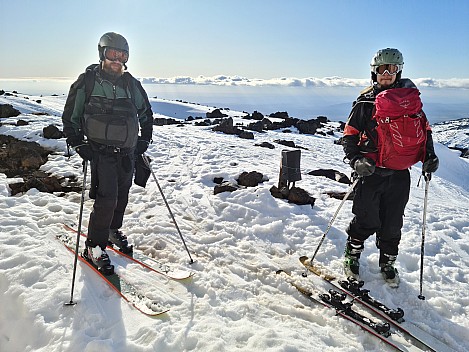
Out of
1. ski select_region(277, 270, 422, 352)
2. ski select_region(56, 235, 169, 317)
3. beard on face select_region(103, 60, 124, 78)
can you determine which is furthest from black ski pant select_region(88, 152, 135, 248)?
ski select_region(277, 270, 422, 352)

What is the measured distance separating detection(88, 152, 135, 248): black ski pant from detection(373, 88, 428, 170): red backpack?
3301 millimetres

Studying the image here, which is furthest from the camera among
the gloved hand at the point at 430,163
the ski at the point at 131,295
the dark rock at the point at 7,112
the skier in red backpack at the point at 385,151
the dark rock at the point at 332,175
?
the dark rock at the point at 7,112

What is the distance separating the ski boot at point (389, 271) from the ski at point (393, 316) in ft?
1.59

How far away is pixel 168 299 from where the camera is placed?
13.4ft

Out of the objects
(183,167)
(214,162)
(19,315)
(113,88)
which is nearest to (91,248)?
(19,315)

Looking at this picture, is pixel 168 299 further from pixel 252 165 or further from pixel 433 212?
pixel 252 165

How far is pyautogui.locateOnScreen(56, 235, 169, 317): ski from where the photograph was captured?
380cm

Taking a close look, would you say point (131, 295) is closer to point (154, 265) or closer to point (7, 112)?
point (154, 265)

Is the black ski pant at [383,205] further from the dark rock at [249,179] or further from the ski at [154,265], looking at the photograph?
the dark rock at [249,179]

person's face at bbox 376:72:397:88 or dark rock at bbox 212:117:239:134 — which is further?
dark rock at bbox 212:117:239:134

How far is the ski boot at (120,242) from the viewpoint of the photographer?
5.16 m

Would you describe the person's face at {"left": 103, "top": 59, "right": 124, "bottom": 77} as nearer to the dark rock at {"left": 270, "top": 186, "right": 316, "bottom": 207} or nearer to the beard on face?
the beard on face

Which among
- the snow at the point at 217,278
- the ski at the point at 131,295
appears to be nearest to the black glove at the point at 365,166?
the snow at the point at 217,278

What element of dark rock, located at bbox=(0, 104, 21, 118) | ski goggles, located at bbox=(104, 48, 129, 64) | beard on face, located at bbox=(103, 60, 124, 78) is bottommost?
dark rock, located at bbox=(0, 104, 21, 118)
